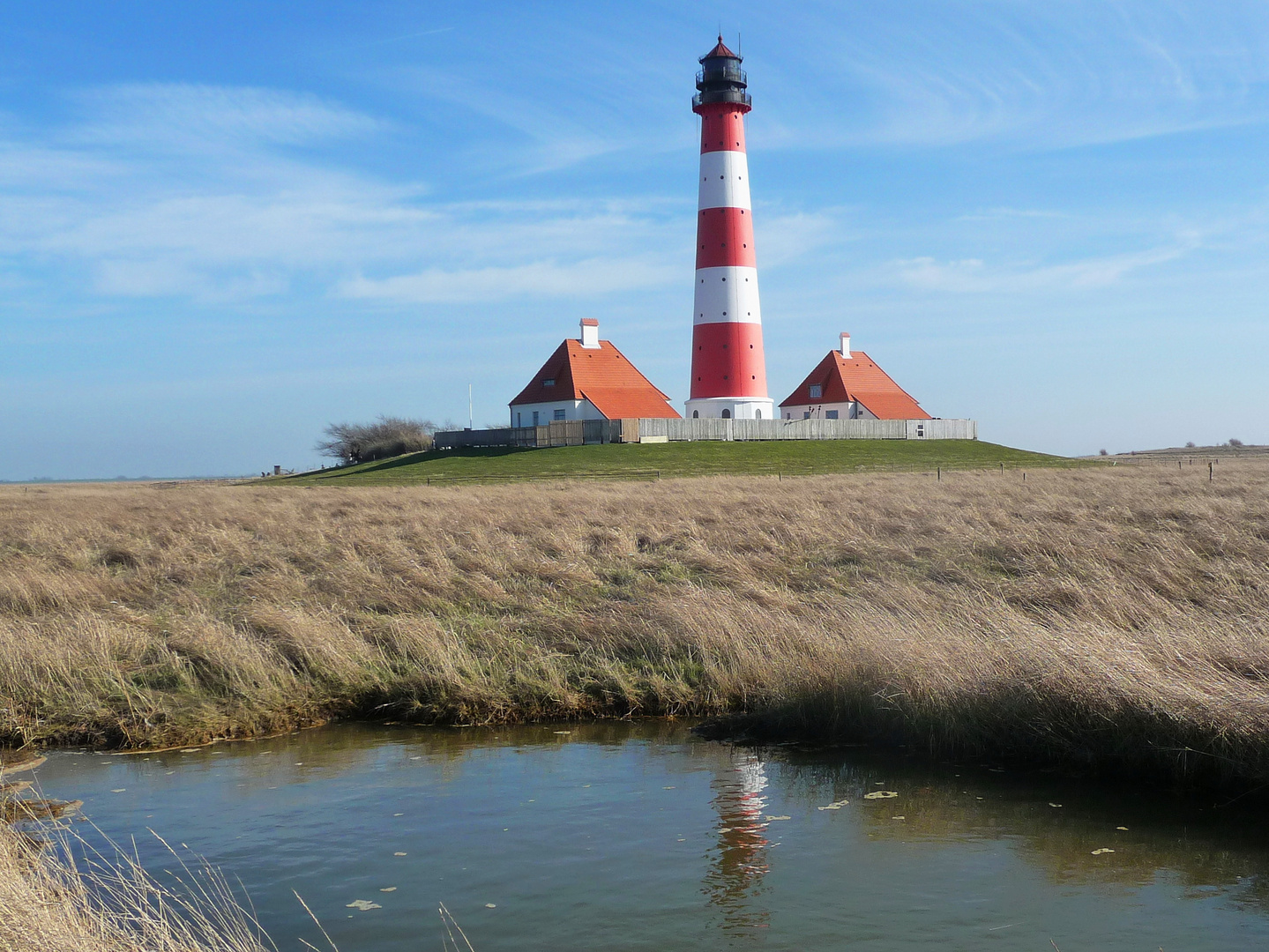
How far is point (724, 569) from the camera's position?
49.6 ft

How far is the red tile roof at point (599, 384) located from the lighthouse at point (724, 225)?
7.47 meters

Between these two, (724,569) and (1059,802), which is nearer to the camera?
(1059,802)

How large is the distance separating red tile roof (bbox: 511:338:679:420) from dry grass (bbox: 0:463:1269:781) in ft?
133

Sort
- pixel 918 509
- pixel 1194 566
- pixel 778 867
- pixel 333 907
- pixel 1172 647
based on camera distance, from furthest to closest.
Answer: pixel 918 509, pixel 1194 566, pixel 1172 647, pixel 778 867, pixel 333 907

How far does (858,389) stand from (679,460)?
24.3 metres

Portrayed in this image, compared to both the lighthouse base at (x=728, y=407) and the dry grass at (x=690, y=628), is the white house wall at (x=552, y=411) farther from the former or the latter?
the dry grass at (x=690, y=628)

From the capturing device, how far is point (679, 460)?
45.9 meters

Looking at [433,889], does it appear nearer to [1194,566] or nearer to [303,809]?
[303,809]

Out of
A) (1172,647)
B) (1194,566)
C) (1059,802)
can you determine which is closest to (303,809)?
(1059,802)

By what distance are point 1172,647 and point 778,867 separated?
410 cm

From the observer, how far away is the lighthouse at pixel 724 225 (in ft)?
172

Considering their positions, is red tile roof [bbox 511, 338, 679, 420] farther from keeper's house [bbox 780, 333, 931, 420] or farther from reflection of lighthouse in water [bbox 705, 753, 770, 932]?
reflection of lighthouse in water [bbox 705, 753, 770, 932]

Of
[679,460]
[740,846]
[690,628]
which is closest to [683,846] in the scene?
[740,846]

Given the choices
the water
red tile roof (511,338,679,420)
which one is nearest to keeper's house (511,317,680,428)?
red tile roof (511,338,679,420)
